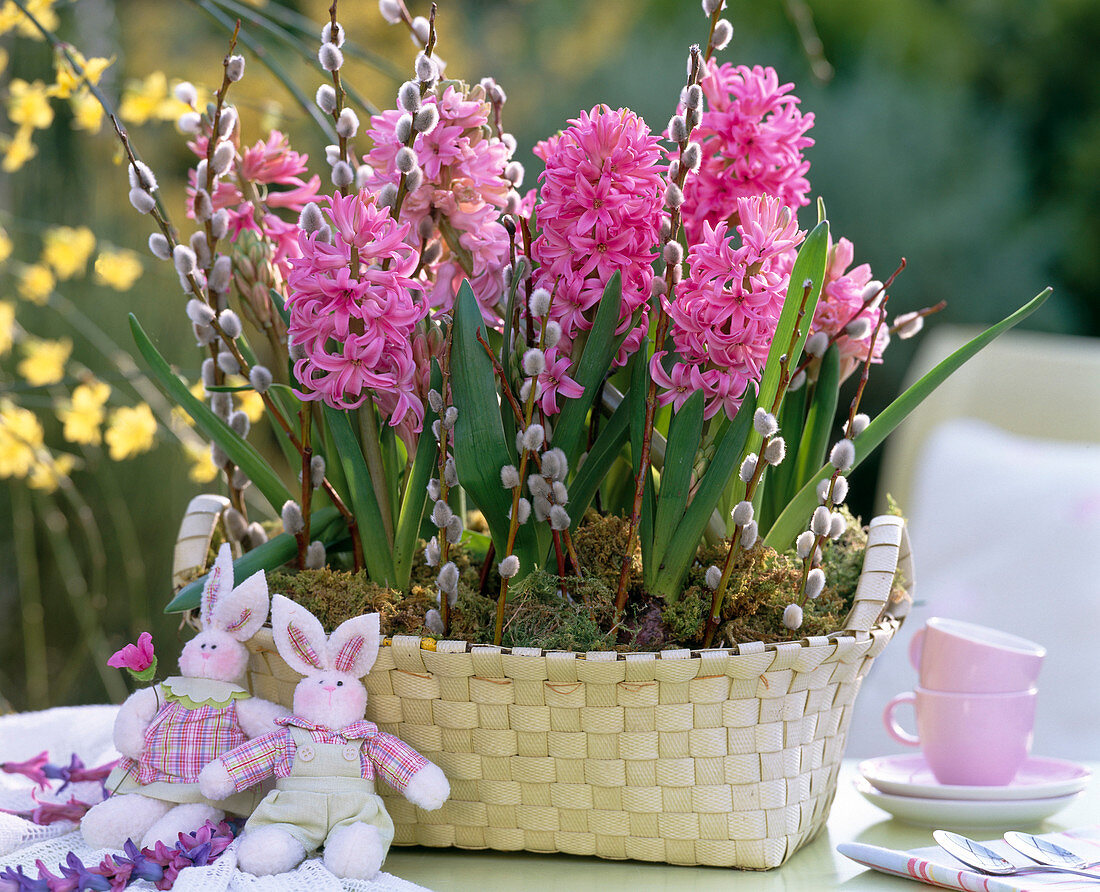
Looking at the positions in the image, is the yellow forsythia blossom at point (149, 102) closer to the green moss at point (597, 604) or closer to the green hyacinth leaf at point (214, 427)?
the green hyacinth leaf at point (214, 427)

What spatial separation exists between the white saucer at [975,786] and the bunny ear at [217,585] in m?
0.47

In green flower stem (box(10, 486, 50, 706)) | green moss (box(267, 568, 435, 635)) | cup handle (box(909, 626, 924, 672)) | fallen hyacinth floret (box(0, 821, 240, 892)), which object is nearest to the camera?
fallen hyacinth floret (box(0, 821, 240, 892))

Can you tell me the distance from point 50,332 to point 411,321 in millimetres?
→ 1641

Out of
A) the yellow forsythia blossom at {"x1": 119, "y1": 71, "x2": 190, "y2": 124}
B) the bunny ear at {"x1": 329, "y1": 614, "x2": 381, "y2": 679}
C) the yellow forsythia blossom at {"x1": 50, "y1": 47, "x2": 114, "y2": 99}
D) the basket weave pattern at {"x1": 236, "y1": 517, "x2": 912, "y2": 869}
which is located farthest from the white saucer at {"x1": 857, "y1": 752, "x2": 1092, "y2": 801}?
the yellow forsythia blossom at {"x1": 119, "y1": 71, "x2": 190, "y2": 124}

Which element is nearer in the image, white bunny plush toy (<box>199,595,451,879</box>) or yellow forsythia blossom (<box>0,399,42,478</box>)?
white bunny plush toy (<box>199,595,451,879</box>)

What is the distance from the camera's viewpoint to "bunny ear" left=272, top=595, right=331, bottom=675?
0.60m

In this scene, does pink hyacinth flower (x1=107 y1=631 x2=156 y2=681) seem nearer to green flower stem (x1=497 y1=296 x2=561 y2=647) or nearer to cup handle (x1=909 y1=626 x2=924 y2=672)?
green flower stem (x1=497 y1=296 x2=561 y2=647)

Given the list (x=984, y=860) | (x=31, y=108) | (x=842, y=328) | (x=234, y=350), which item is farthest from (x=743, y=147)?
(x=31, y=108)

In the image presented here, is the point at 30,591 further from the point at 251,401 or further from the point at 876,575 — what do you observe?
the point at 876,575

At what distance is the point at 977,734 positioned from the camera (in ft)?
2.44

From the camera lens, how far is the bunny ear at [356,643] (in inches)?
23.5

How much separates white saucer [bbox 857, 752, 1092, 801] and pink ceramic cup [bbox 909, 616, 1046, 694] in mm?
67

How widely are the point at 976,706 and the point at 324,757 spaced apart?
452 mm

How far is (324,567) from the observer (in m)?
0.71
